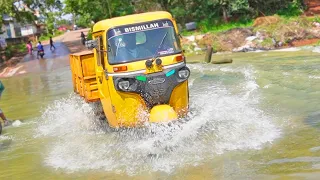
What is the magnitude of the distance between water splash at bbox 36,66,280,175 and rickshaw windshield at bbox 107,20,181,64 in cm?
135

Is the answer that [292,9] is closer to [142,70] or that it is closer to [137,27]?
[137,27]

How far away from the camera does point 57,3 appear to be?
121ft

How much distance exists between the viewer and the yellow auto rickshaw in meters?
8.25

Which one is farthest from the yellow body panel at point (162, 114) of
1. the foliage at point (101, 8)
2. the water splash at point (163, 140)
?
the foliage at point (101, 8)

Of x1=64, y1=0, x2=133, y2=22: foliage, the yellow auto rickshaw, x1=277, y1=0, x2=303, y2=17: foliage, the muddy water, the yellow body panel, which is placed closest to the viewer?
the muddy water

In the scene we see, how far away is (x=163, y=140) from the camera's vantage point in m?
7.89

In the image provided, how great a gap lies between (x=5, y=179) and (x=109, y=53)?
2.91m

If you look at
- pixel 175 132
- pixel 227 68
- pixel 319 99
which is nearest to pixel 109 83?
pixel 175 132

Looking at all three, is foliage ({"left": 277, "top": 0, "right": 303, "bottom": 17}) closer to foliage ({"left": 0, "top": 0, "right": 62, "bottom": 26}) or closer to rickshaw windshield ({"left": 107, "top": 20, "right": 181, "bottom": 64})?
foliage ({"left": 0, "top": 0, "right": 62, "bottom": 26})

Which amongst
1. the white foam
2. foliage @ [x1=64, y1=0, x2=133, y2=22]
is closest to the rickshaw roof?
the white foam

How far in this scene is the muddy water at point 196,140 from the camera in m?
7.07

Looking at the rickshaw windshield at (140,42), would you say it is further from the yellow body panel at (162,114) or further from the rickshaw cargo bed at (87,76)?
the rickshaw cargo bed at (87,76)

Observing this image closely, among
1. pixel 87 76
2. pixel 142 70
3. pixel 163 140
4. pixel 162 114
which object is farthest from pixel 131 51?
pixel 87 76

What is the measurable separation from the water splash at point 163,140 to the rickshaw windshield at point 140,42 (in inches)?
53.3
